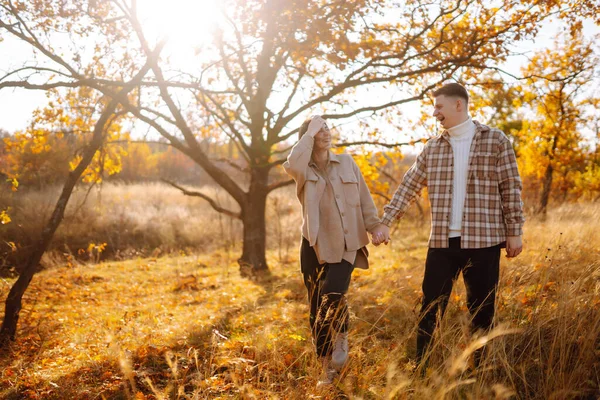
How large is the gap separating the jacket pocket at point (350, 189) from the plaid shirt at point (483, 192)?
0.56 m

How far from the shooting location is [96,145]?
5691 mm

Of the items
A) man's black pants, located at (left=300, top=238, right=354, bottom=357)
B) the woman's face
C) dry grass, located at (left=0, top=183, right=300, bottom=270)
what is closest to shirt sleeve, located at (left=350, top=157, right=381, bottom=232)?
the woman's face

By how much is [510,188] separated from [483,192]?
0.54 feet

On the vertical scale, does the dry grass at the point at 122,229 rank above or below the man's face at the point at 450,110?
below

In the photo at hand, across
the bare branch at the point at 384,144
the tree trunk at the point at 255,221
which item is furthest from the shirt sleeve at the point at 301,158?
the tree trunk at the point at 255,221

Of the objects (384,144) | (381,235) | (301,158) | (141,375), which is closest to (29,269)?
(141,375)

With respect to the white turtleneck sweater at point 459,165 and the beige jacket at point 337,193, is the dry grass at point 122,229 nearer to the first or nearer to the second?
the beige jacket at point 337,193

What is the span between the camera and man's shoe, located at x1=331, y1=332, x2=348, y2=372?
324 centimetres

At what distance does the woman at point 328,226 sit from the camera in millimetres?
3305

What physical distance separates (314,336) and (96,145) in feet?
12.6

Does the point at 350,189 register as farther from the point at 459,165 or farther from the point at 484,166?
the point at 484,166

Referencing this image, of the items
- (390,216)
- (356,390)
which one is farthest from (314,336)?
(390,216)

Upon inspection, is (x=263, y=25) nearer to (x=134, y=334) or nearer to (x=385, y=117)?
(x=385, y=117)

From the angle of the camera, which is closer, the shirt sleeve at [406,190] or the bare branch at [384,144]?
the shirt sleeve at [406,190]
